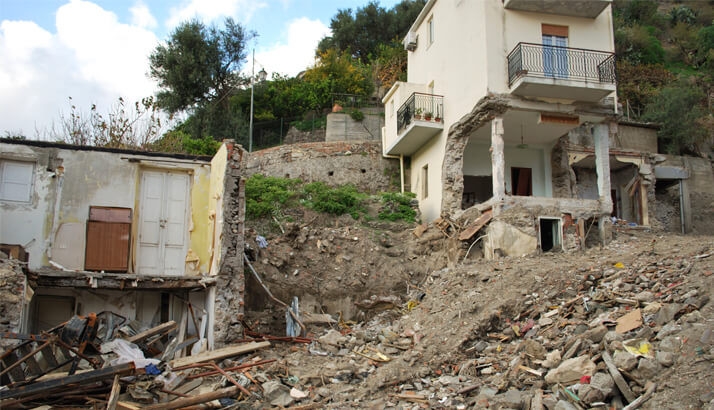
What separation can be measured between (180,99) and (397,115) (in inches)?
457

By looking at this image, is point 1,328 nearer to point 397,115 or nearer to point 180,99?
point 397,115

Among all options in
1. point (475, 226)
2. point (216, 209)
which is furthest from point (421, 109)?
point (216, 209)

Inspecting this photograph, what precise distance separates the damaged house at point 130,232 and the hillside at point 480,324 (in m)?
1.73

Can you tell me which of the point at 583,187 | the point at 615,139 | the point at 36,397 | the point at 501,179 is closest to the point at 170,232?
the point at 36,397

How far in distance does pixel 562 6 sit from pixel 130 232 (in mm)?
14458

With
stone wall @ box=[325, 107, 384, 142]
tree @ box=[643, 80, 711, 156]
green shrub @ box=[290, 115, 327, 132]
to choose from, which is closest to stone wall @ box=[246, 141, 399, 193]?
stone wall @ box=[325, 107, 384, 142]

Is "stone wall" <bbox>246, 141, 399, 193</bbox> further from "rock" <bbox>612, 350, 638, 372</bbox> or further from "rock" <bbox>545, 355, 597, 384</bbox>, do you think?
"rock" <bbox>612, 350, 638, 372</bbox>

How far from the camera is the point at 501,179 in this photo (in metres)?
17.3

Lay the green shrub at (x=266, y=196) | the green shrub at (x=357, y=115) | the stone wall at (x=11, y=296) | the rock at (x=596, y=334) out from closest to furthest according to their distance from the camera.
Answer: the rock at (x=596, y=334) < the stone wall at (x=11, y=296) < the green shrub at (x=266, y=196) < the green shrub at (x=357, y=115)

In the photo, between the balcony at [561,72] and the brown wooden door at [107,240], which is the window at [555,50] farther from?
the brown wooden door at [107,240]

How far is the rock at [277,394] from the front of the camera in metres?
9.87

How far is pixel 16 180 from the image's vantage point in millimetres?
13516

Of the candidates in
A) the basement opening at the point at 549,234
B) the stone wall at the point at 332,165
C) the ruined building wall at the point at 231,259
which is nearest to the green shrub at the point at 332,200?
the stone wall at the point at 332,165

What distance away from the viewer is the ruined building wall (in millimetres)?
12602
